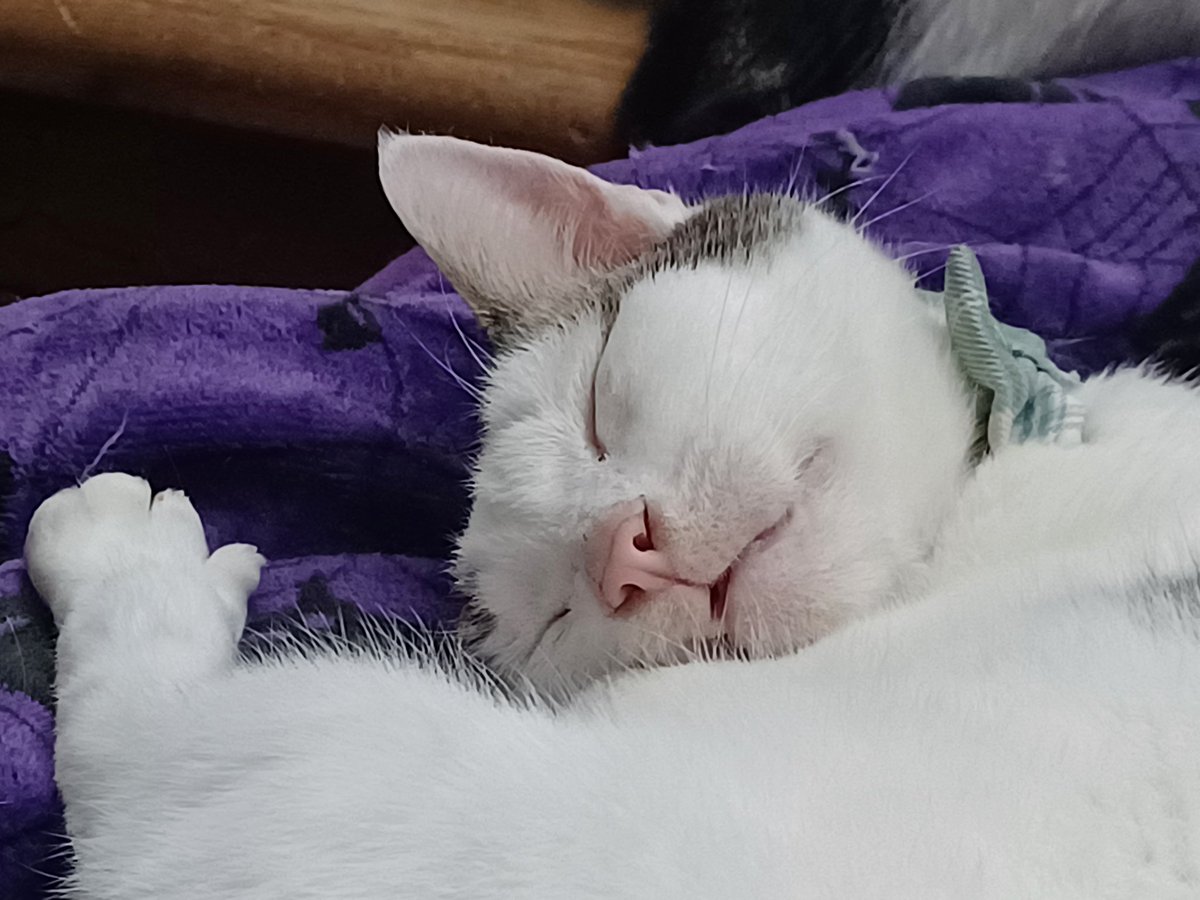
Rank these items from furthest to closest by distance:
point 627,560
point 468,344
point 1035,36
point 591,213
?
point 1035,36, point 468,344, point 591,213, point 627,560

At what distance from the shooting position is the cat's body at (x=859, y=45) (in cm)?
152

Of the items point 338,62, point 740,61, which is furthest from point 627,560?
point 740,61

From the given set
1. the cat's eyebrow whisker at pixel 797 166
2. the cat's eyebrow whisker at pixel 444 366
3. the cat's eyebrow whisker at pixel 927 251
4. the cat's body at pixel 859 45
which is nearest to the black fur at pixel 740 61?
the cat's body at pixel 859 45

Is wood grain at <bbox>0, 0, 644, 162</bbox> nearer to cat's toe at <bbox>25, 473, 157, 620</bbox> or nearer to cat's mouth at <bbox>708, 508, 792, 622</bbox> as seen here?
cat's toe at <bbox>25, 473, 157, 620</bbox>

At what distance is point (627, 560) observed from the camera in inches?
32.2

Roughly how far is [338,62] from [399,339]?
14.7 inches

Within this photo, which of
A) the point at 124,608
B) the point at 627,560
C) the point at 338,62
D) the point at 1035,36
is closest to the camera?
the point at 627,560

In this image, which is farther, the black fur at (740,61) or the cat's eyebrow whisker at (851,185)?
the black fur at (740,61)

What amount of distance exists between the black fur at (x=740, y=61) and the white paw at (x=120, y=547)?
0.78 meters

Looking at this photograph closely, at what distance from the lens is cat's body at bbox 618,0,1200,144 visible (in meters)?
1.52

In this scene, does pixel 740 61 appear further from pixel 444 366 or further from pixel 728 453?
pixel 728 453

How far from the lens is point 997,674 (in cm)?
72

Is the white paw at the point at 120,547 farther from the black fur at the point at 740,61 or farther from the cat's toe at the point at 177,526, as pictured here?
the black fur at the point at 740,61

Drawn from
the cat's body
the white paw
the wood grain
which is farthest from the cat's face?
the cat's body
